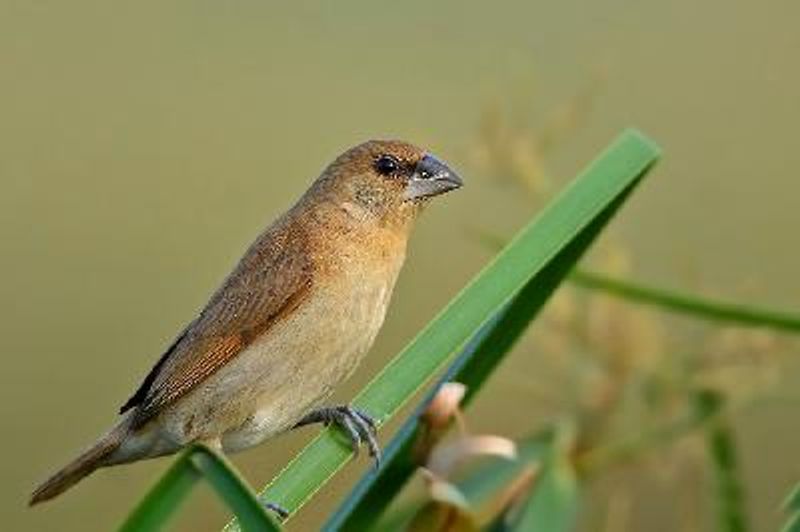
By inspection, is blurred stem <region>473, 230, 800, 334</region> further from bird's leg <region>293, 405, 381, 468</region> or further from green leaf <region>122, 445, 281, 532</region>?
green leaf <region>122, 445, 281, 532</region>

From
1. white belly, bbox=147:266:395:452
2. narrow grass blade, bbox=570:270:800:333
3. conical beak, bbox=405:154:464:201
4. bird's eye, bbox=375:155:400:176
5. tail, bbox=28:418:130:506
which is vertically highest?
bird's eye, bbox=375:155:400:176

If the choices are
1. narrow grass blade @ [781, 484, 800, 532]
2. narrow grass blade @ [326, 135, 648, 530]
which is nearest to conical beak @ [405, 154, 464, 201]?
narrow grass blade @ [326, 135, 648, 530]

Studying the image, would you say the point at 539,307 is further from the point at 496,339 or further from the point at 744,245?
the point at 744,245

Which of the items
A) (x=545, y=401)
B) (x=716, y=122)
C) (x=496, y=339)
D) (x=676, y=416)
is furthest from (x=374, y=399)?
(x=716, y=122)

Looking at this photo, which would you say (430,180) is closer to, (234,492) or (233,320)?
(233,320)

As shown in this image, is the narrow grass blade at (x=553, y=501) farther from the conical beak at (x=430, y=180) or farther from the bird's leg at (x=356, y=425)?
the conical beak at (x=430, y=180)

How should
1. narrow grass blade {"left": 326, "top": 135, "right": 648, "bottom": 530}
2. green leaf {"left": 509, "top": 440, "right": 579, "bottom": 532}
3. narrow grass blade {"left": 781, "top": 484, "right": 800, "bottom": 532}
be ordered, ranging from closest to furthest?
green leaf {"left": 509, "top": 440, "right": 579, "bottom": 532}
narrow grass blade {"left": 781, "top": 484, "right": 800, "bottom": 532}
narrow grass blade {"left": 326, "top": 135, "right": 648, "bottom": 530}
